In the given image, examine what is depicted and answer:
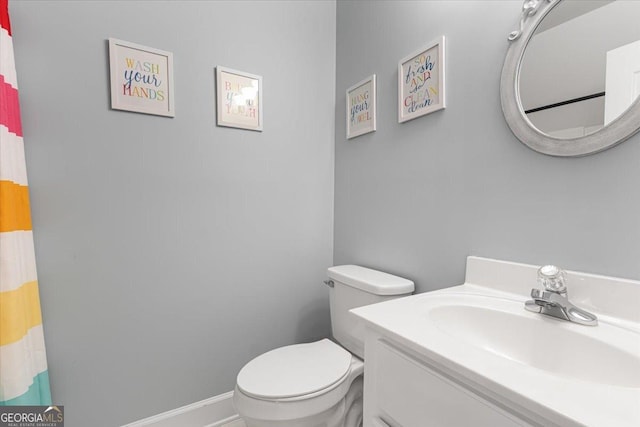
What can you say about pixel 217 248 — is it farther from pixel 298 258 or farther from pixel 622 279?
pixel 622 279

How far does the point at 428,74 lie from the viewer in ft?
3.76

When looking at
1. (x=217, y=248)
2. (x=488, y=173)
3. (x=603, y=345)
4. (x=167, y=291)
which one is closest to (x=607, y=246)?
(x=603, y=345)

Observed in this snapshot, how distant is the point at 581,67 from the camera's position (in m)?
0.78

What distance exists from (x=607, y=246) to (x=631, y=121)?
0.99 ft

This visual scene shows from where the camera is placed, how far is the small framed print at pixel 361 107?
144cm

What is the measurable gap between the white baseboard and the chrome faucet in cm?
142

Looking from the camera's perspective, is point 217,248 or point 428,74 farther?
point 217,248

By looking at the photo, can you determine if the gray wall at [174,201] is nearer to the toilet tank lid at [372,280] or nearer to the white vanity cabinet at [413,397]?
the toilet tank lid at [372,280]

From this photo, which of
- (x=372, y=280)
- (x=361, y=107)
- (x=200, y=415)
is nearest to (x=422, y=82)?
(x=361, y=107)

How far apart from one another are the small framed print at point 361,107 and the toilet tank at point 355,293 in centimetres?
71

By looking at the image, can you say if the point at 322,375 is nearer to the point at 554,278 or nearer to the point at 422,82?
the point at 554,278

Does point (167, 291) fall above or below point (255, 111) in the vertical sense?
below

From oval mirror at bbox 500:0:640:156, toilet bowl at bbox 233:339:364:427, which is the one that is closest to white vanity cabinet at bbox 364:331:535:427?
toilet bowl at bbox 233:339:364:427
